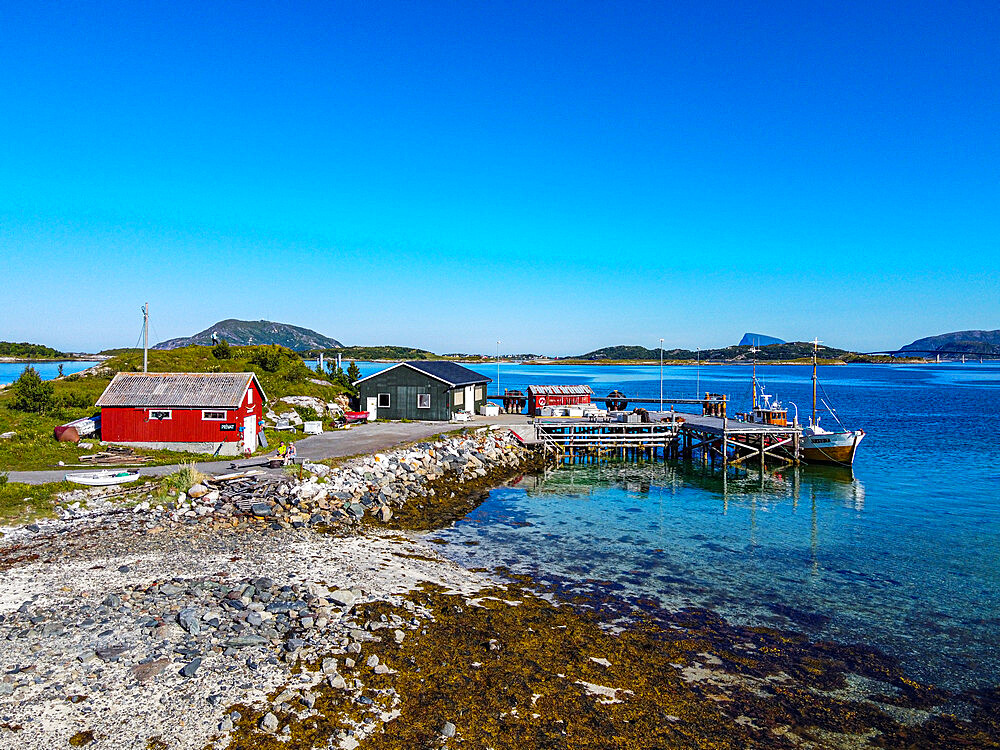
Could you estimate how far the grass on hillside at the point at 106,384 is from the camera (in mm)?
27531

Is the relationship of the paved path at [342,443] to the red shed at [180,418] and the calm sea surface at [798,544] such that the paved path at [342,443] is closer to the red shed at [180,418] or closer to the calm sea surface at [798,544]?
the red shed at [180,418]

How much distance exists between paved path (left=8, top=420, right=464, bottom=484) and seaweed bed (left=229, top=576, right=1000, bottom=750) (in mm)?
16363

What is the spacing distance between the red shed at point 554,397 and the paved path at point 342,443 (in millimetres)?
9008

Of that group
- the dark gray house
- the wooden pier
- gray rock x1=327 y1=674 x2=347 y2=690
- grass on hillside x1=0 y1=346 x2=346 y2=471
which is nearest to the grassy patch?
grass on hillside x1=0 y1=346 x2=346 y2=471

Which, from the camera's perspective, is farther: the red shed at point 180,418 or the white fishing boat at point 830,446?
the white fishing boat at point 830,446

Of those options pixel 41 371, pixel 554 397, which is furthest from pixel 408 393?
pixel 41 371

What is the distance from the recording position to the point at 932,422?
63.4 metres

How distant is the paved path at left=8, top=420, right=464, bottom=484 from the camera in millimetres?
24203

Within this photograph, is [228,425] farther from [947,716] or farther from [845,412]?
[845,412]

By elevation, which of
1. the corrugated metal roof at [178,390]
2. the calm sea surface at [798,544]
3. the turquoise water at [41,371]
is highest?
the turquoise water at [41,371]

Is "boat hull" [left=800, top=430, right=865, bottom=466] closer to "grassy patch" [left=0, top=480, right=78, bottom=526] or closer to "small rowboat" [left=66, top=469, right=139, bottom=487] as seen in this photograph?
"small rowboat" [left=66, top=469, right=139, bottom=487]

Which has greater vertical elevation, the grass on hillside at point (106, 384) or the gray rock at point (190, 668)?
the grass on hillside at point (106, 384)

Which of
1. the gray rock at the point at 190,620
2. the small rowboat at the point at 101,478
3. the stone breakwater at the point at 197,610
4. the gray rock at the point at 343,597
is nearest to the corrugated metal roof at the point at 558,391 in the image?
the stone breakwater at the point at 197,610

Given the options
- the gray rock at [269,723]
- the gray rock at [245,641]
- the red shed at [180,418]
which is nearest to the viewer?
the gray rock at [269,723]
